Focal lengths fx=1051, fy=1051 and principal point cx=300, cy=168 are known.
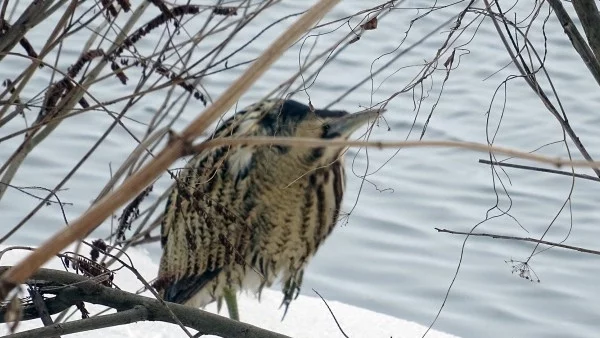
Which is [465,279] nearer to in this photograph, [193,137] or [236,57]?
[236,57]

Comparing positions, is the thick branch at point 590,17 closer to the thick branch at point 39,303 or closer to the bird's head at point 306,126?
the thick branch at point 39,303

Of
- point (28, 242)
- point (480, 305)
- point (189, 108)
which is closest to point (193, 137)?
point (480, 305)

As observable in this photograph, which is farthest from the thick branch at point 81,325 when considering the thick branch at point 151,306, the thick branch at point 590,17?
the thick branch at point 590,17

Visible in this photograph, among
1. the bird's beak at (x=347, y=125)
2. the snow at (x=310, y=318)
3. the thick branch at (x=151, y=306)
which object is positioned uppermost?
the bird's beak at (x=347, y=125)

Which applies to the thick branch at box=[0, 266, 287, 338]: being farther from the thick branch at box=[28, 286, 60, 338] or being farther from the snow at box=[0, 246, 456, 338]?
the snow at box=[0, 246, 456, 338]

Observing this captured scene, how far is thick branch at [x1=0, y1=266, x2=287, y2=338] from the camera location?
0.83 metres

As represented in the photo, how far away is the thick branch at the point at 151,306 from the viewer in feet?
2.74

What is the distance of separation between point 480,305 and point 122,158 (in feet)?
3.89

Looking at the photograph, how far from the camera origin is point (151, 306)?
835 millimetres

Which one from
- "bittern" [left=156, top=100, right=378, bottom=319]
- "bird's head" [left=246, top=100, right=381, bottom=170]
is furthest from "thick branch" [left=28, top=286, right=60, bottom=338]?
"bittern" [left=156, top=100, right=378, bottom=319]

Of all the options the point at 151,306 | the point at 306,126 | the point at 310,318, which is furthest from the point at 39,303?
the point at 310,318

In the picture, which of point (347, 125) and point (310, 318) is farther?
point (310, 318)

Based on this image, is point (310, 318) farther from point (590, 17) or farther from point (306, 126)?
point (590, 17)

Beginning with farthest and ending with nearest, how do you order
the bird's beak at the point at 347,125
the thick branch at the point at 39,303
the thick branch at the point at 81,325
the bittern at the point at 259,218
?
the bittern at the point at 259,218
the bird's beak at the point at 347,125
the thick branch at the point at 39,303
the thick branch at the point at 81,325
